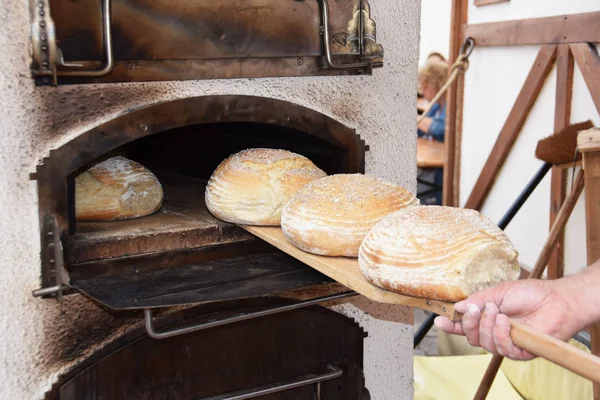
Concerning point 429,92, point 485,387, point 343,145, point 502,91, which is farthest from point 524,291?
point 429,92

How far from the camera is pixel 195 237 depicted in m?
1.67

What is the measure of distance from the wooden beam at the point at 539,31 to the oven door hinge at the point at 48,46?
2653 mm

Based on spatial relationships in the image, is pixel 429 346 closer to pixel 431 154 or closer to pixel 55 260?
pixel 431 154

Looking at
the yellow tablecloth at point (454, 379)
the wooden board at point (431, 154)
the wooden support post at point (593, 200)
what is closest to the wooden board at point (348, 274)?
the wooden support post at point (593, 200)

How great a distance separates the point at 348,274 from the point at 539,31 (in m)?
3.03

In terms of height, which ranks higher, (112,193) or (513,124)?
(513,124)

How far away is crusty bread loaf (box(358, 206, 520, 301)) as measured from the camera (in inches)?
46.9

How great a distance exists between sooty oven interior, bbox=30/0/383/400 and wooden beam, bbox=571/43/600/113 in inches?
76.3

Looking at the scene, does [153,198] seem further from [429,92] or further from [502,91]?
[429,92]

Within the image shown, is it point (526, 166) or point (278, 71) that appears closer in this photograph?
point (278, 71)

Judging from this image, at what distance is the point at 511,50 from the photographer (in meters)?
4.27

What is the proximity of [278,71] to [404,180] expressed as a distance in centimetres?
53

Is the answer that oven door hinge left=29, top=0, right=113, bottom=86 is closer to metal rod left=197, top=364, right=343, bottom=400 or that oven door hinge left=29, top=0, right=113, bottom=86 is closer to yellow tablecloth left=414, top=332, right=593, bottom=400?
metal rod left=197, top=364, right=343, bottom=400

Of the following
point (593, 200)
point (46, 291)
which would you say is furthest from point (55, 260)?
point (593, 200)
